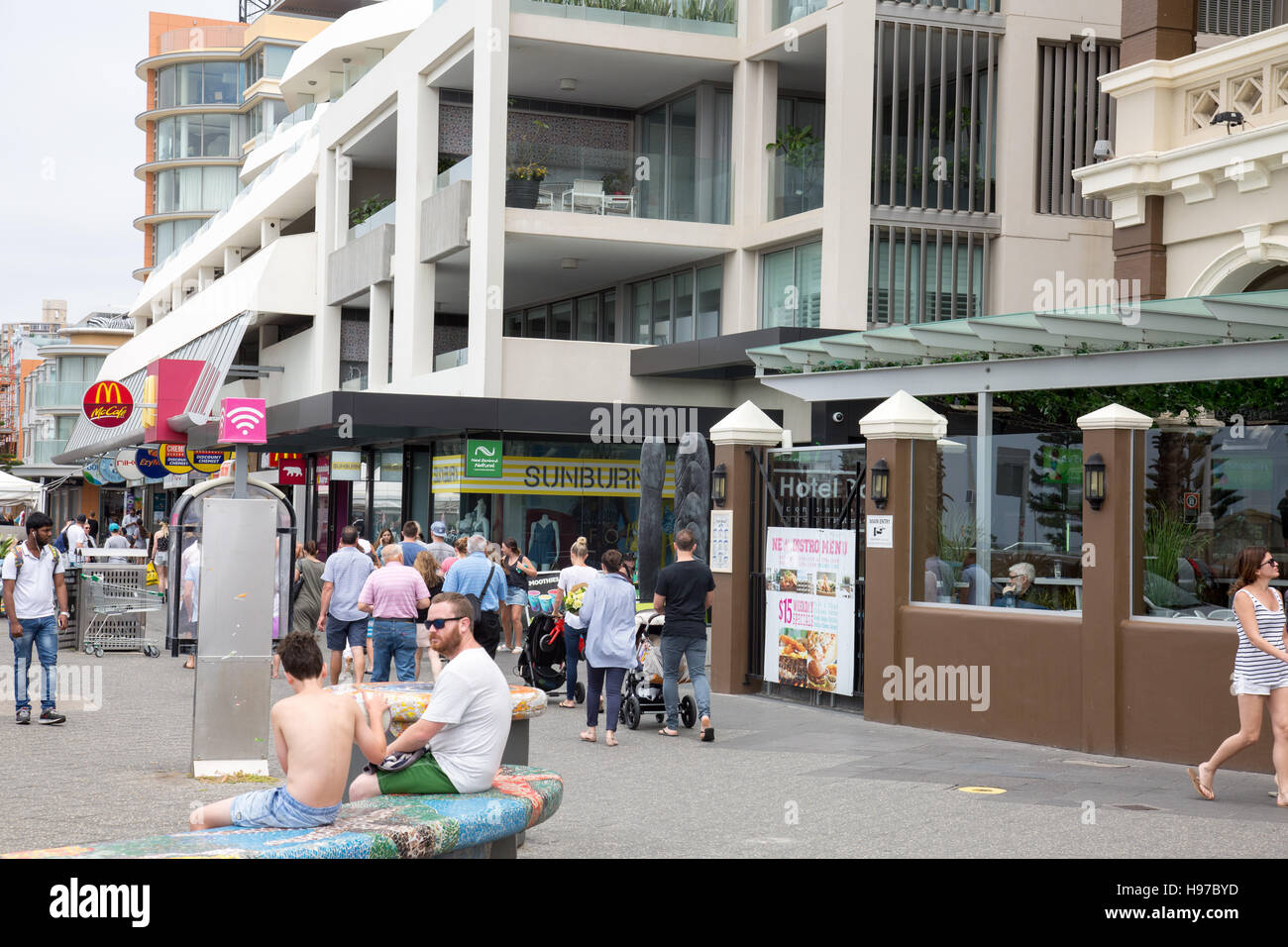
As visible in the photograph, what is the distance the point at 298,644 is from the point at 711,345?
62.8 ft

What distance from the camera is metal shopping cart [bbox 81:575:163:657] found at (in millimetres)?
21891

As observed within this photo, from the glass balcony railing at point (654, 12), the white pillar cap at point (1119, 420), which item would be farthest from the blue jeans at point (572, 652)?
the glass balcony railing at point (654, 12)

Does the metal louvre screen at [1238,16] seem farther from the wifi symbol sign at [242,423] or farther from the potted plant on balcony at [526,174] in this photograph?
the wifi symbol sign at [242,423]

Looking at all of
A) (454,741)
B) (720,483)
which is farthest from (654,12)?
(454,741)

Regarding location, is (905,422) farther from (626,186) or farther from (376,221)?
(376,221)

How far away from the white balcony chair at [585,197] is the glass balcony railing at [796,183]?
3.20m

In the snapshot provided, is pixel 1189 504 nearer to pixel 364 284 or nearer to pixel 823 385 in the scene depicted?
pixel 823 385

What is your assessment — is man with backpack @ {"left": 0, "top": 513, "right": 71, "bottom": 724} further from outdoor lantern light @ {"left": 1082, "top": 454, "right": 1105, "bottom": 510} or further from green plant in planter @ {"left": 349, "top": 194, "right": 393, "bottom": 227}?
green plant in planter @ {"left": 349, "top": 194, "right": 393, "bottom": 227}

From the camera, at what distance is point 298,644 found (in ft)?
23.4

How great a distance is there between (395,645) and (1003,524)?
19.5ft

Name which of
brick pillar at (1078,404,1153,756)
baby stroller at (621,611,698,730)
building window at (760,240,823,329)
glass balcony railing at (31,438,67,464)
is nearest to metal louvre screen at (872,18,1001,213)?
building window at (760,240,823,329)

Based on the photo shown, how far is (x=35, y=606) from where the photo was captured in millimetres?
13531
